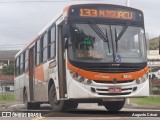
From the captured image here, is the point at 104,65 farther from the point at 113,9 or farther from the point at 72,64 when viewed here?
the point at 113,9

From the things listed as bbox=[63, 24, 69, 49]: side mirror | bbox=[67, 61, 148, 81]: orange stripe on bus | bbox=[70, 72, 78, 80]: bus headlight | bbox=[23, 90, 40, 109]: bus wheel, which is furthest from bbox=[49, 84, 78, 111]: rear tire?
bbox=[23, 90, 40, 109]: bus wheel

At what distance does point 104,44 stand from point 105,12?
1.18m

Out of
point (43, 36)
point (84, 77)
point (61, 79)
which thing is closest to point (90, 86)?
point (84, 77)

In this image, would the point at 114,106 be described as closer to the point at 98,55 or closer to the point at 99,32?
the point at 98,55

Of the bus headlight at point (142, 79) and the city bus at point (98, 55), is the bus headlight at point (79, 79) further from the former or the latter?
the bus headlight at point (142, 79)

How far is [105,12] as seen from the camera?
16.0 m

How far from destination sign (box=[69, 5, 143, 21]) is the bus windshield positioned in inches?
14.1

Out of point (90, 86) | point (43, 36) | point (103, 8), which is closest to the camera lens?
point (90, 86)

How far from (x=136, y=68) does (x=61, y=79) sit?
2.50 meters

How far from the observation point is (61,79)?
52.2 feet

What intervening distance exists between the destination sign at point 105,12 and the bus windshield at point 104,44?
0.36 meters

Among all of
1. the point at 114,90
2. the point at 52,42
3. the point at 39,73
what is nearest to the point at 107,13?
the point at 52,42

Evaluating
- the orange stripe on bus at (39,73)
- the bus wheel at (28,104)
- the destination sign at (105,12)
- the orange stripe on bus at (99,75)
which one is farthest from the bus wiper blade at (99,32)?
the bus wheel at (28,104)

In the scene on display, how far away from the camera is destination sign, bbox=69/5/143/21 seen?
15.7 m
